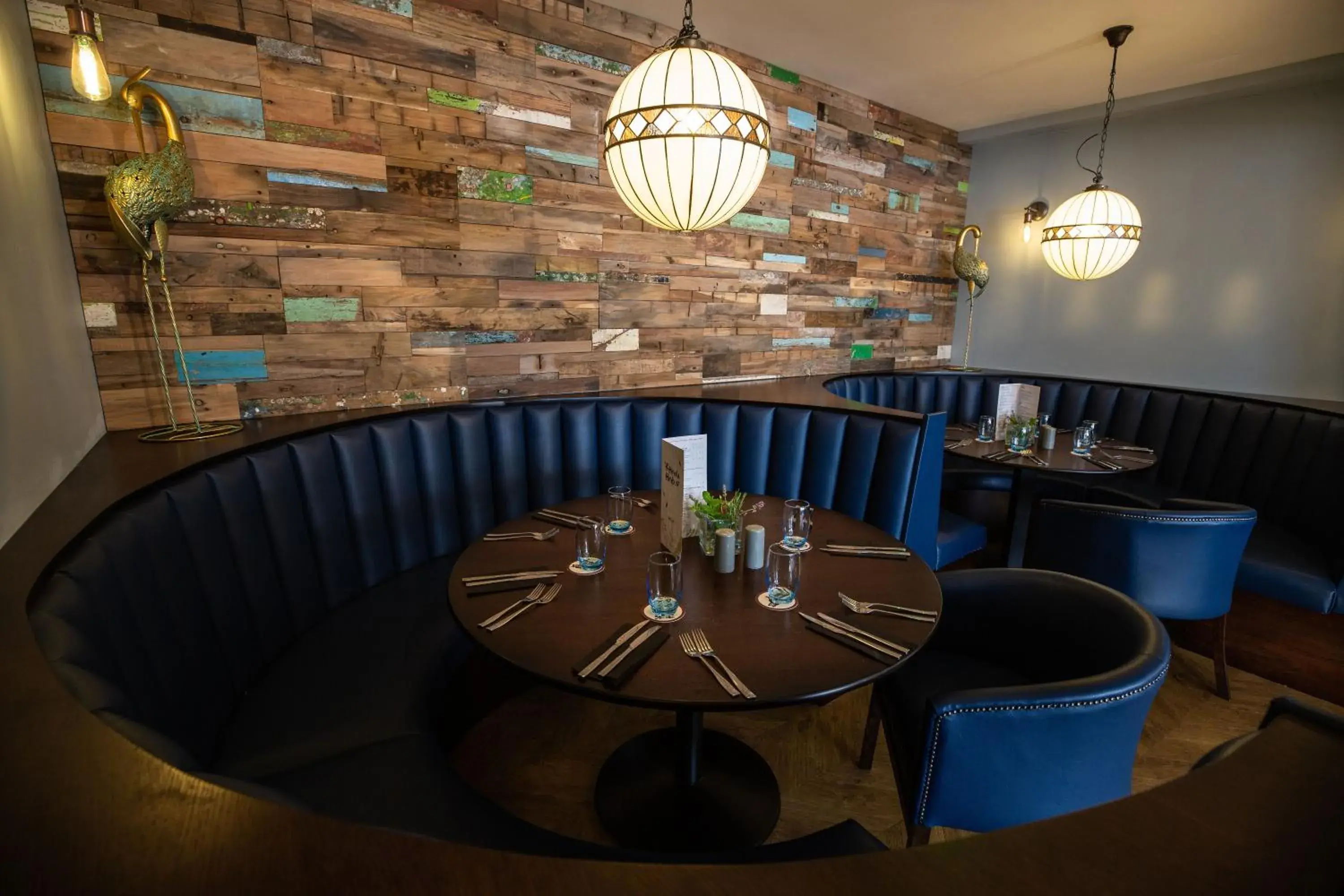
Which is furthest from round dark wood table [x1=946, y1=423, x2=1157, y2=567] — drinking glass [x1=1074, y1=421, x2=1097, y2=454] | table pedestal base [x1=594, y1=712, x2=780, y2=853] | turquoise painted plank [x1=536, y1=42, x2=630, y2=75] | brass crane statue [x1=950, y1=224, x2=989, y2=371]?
turquoise painted plank [x1=536, y1=42, x2=630, y2=75]

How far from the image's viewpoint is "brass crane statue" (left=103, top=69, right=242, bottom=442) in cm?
160

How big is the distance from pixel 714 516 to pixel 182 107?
205 cm

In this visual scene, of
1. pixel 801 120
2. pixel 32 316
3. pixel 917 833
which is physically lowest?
pixel 917 833

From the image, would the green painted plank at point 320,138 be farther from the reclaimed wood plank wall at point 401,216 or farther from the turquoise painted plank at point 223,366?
the turquoise painted plank at point 223,366

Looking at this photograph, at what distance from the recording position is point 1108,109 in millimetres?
3379

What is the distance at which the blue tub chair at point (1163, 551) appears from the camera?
1.86 meters

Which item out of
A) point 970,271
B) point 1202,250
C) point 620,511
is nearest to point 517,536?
point 620,511

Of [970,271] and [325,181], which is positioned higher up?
[325,181]

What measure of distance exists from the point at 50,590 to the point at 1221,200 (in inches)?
201

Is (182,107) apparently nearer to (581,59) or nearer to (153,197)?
(153,197)

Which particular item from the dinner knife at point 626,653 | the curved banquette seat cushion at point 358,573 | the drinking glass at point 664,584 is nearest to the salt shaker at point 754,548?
the drinking glass at point 664,584

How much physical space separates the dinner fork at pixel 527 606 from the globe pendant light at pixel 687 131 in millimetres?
957

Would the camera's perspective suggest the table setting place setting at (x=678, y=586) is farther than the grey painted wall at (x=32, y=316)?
No

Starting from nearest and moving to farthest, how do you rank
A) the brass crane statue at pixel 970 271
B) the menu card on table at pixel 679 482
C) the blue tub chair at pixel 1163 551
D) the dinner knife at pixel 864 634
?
the dinner knife at pixel 864 634
the menu card on table at pixel 679 482
the blue tub chair at pixel 1163 551
the brass crane statue at pixel 970 271
